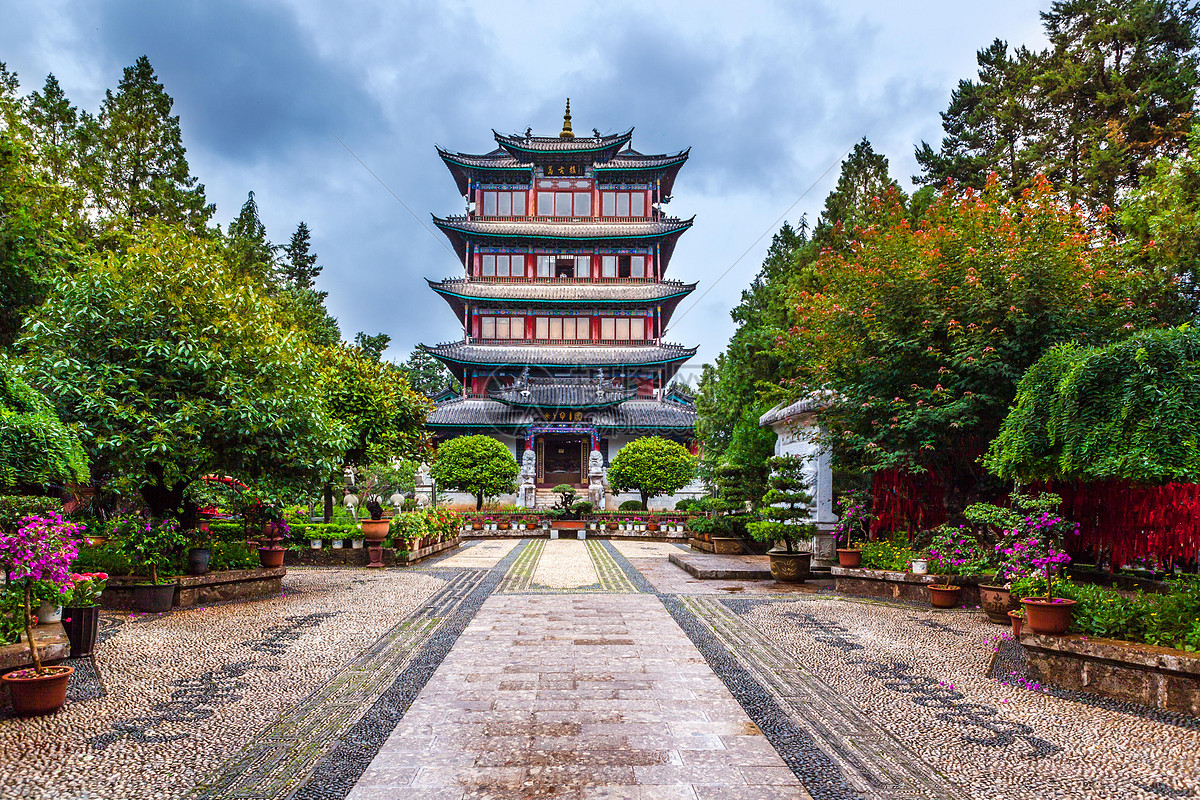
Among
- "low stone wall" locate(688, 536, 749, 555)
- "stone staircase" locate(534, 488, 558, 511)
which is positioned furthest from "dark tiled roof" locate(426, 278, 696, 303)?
"low stone wall" locate(688, 536, 749, 555)

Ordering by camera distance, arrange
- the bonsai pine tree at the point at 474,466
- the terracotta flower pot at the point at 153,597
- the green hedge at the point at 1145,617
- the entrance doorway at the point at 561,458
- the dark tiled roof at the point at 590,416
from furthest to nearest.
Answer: the entrance doorway at the point at 561,458, the dark tiled roof at the point at 590,416, the bonsai pine tree at the point at 474,466, the terracotta flower pot at the point at 153,597, the green hedge at the point at 1145,617

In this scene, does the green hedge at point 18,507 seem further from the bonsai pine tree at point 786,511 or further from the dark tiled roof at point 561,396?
the dark tiled roof at point 561,396

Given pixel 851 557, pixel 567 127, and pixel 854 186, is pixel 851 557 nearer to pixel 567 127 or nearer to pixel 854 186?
pixel 854 186

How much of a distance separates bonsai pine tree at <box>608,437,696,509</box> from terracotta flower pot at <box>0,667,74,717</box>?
72.6ft

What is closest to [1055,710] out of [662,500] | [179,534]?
[179,534]

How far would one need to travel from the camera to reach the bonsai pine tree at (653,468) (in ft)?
85.3

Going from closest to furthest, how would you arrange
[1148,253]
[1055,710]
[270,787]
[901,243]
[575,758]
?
[270,787]
[575,758]
[1055,710]
[901,243]
[1148,253]

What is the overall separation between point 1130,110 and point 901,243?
41.8 ft

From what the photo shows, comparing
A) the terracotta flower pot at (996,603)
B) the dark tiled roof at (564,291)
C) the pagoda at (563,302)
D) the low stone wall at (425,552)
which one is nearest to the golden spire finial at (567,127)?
the pagoda at (563,302)

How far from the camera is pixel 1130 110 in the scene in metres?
17.2

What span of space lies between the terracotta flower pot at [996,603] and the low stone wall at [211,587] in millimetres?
9123

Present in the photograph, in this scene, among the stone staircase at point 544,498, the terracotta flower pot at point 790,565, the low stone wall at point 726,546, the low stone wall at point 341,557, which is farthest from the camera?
the stone staircase at point 544,498

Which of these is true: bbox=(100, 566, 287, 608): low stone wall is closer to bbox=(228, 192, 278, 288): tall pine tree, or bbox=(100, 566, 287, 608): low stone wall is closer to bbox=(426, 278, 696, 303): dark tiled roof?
bbox=(228, 192, 278, 288): tall pine tree

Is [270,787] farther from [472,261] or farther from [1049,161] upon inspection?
[472,261]
